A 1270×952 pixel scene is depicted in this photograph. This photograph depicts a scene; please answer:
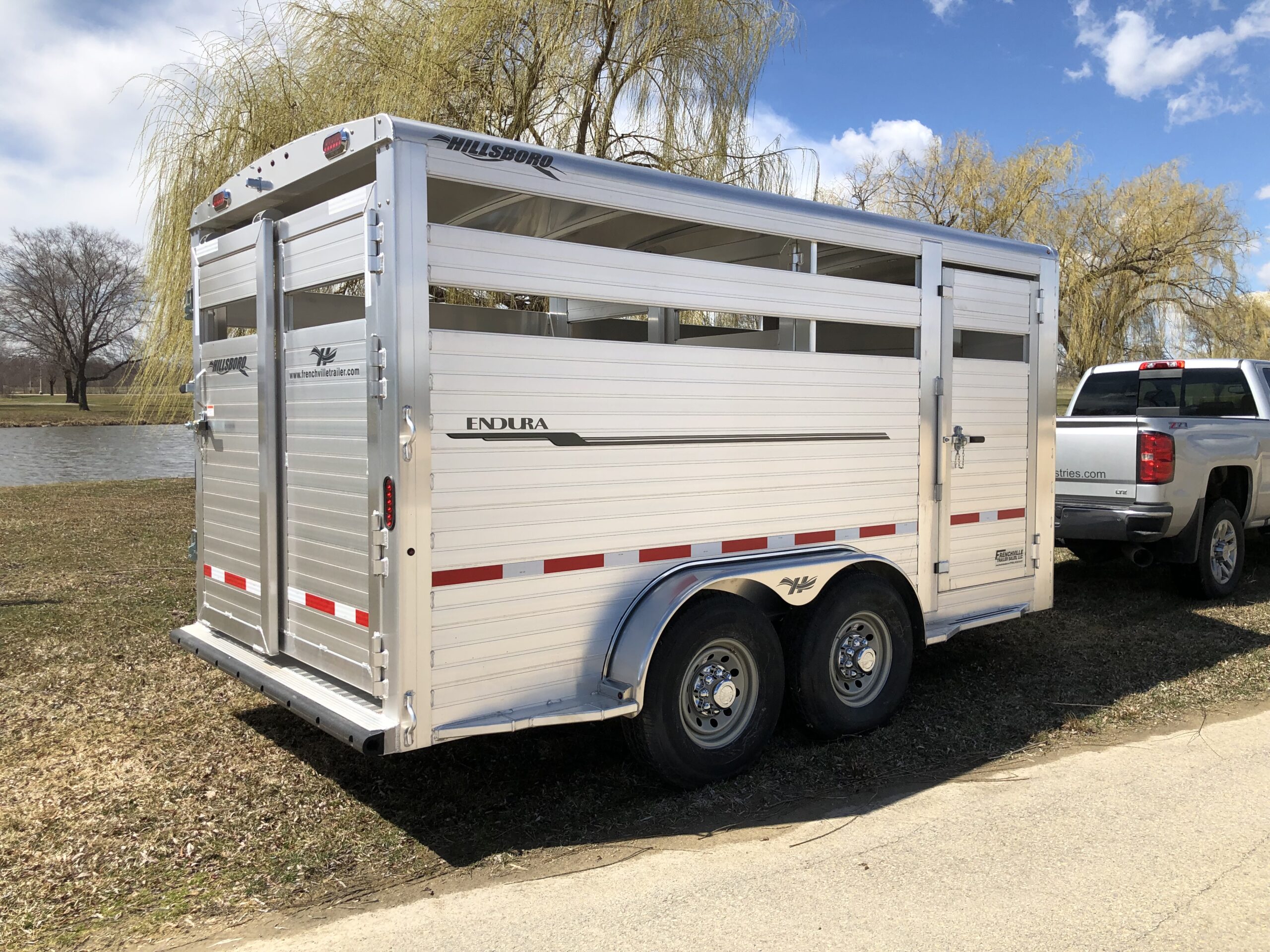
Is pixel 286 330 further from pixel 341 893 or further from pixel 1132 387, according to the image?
pixel 1132 387

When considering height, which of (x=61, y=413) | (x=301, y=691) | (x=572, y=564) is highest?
(x=61, y=413)

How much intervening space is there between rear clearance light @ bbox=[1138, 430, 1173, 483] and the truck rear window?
1485 mm

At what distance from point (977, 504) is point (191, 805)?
431 centimetres

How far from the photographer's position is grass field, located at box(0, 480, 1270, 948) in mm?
3568

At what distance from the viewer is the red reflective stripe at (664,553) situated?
425 cm

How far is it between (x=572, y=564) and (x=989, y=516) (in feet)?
9.52

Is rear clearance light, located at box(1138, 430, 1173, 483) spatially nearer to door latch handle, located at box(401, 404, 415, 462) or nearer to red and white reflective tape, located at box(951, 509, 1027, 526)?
red and white reflective tape, located at box(951, 509, 1027, 526)

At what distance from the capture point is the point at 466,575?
12.2 ft

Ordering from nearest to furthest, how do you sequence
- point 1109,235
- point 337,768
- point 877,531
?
1. point 337,768
2. point 877,531
3. point 1109,235

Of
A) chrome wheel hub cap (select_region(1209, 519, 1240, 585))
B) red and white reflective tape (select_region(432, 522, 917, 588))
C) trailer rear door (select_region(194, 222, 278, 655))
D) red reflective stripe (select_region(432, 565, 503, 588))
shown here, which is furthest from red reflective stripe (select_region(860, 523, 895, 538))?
chrome wheel hub cap (select_region(1209, 519, 1240, 585))

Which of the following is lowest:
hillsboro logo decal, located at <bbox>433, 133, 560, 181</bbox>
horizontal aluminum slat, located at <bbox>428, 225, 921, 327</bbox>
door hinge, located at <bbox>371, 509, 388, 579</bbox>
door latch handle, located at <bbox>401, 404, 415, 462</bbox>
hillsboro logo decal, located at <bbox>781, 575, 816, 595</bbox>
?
hillsboro logo decal, located at <bbox>781, 575, 816, 595</bbox>

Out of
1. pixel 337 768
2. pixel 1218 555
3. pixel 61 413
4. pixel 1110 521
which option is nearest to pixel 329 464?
pixel 337 768

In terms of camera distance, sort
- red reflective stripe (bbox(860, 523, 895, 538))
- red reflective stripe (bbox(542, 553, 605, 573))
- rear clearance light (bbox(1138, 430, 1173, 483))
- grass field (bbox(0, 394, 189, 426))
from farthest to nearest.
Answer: grass field (bbox(0, 394, 189, 426)) → rear clearance light (bbox(1138, 430, 1173, 483)) → red reflective stripe (bbox(860, 523, 895, 538)) → red reflective stripe (bbox(542, 553, 605, 573))

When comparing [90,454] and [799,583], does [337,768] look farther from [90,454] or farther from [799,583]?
[90,454]
